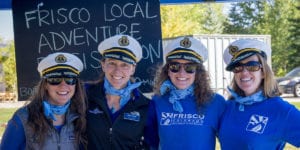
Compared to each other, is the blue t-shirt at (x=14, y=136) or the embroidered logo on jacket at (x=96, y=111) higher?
the embroidered logo on jacket at (x=96, y=111)

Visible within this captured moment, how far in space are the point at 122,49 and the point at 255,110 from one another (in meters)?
1.12

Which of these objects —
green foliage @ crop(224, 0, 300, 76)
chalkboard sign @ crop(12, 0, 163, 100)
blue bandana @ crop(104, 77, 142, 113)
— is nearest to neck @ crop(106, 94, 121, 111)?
blue bandana @ crop(104, 77, 142, 113)

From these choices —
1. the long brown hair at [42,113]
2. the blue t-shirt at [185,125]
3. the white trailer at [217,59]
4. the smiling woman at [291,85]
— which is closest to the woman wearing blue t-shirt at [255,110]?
the blue t-shirt at [185,125]

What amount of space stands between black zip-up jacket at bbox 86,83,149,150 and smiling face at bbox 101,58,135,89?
0.49 feet

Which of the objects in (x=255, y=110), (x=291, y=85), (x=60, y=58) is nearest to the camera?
(x=255, y=110)

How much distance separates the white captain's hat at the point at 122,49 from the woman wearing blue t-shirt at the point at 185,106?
0.29 metres

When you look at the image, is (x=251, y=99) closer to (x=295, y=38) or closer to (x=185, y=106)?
(x=185, y=106)

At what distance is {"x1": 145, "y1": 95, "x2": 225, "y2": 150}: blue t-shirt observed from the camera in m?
3.31

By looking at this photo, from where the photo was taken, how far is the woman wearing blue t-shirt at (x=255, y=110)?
2.93 meters

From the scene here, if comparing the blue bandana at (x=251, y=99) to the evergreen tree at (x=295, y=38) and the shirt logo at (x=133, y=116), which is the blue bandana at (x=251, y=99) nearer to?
the shirt logo at (x=133, y=116)

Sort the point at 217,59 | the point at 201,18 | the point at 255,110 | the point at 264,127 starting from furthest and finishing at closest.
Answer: the point at 201,18
the point at 217,59
the point at 255,110
the point at 264,127

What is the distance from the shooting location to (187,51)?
3.44 m

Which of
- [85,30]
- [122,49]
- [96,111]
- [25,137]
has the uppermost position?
[85,30]

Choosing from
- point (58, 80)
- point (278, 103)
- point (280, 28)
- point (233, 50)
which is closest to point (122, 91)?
point (58, 80)
